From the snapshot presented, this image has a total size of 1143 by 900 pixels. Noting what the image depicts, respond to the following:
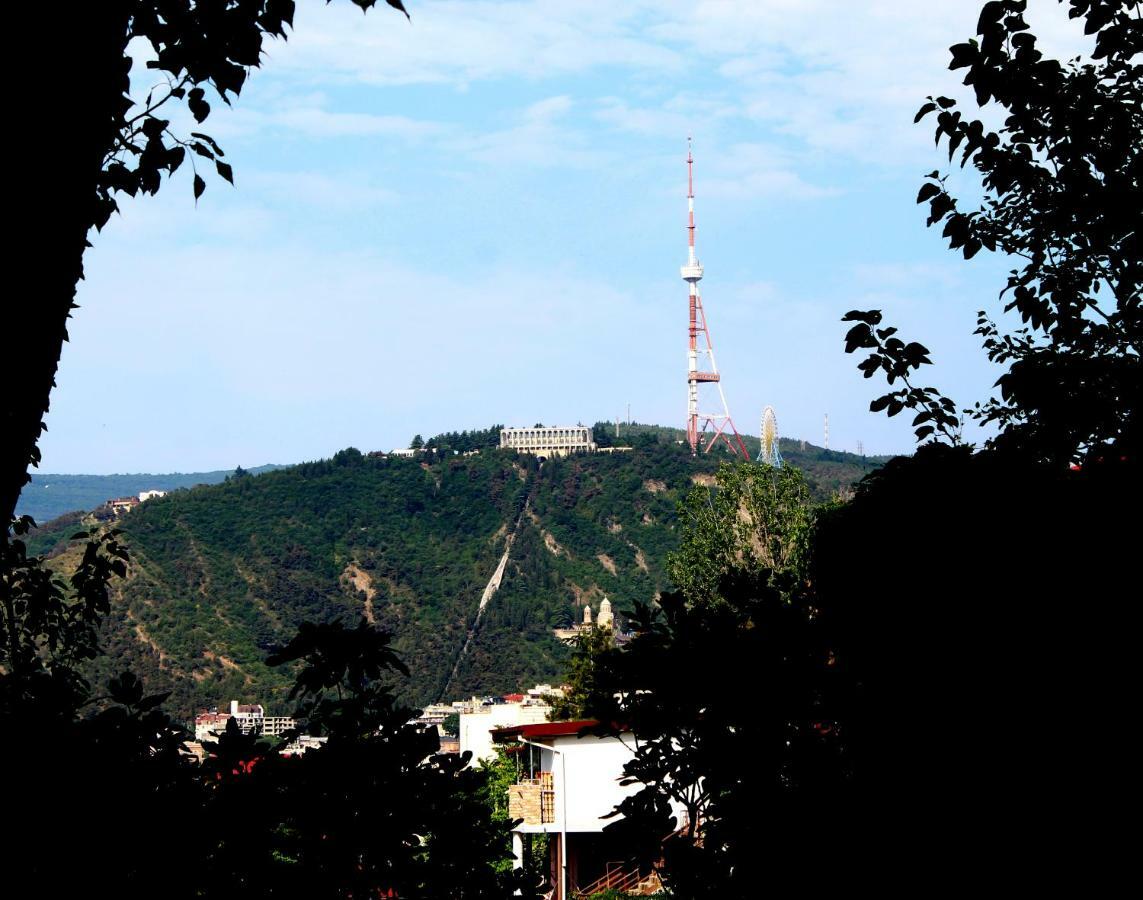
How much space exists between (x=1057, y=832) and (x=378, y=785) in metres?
1.75

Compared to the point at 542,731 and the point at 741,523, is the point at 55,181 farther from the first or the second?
the point at 741,523

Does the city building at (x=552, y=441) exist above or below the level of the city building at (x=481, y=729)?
above

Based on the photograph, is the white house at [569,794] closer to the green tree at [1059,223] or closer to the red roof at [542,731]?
the red roof at [542,731]

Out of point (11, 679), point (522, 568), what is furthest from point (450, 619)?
point (11, 679)

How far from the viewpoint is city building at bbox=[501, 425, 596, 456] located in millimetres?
146000

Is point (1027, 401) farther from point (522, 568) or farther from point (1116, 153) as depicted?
point (522, 568)

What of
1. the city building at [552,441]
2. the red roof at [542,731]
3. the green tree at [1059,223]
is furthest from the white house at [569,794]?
the city building at [552,441]

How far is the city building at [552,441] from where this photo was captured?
146 metres

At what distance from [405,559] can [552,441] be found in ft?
98.6

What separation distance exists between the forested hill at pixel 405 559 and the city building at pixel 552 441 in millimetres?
2802

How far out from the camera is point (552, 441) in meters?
148

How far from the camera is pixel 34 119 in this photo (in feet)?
6.39

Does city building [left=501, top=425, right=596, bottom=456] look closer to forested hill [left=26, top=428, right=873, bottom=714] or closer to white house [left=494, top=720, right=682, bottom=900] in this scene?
forested hill [left=26, top=428, right=873, bottom=714]

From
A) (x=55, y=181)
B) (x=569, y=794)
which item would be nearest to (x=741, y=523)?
(x=569, y=794)
